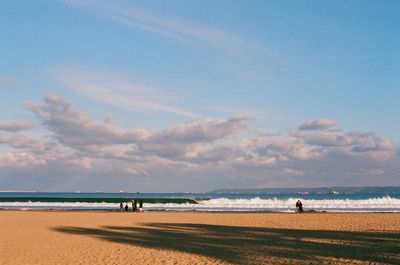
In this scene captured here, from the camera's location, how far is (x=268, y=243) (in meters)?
21.5

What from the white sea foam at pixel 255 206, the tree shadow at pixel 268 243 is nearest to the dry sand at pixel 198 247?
the tree shadow at pixel 268 243

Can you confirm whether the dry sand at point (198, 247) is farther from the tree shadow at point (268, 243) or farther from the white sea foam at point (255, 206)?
the white sea foam at point (255, 206)

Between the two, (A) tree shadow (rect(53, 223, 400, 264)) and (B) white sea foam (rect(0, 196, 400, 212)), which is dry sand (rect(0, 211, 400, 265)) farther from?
(B) white sea foam (rect(0, 196, 400, 212))

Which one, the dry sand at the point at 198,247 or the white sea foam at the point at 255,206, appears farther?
the white sea foam at the point at 255,206

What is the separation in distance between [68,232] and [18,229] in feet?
14.5

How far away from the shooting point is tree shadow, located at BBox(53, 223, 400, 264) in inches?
670

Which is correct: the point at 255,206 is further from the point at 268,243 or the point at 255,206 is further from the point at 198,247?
the point at 198,247

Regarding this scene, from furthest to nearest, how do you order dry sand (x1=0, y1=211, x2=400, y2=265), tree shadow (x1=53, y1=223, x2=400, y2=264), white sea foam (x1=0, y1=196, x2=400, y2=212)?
1. white sea foam (x1=0, y1=196, x2=400, y2=212)
2. tree shadow (x1=53, y1=223, x2=400, y2=264)
3. dry sand (x1=0, y1=211, x2=400, y2=265)

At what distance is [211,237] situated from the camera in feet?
80.7

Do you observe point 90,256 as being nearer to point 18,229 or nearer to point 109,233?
point 109,233

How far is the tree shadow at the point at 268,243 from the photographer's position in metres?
17.0

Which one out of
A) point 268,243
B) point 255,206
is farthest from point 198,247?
point 255,206

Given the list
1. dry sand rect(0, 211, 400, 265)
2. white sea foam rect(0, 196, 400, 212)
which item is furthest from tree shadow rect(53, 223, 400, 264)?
white sea foam rect(0, 196, 400, 212)

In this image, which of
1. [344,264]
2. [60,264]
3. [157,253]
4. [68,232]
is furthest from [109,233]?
[344,264]
